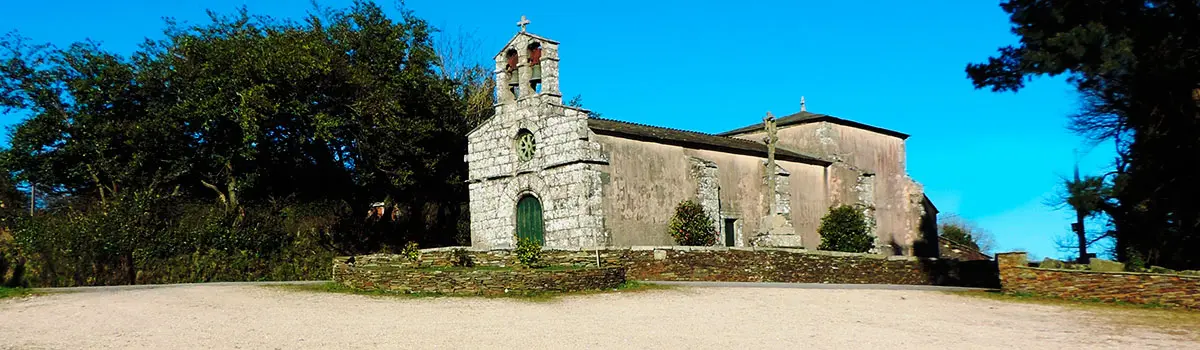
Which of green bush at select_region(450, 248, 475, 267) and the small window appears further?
the small window

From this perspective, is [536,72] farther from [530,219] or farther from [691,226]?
[691,226]

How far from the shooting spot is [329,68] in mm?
29734

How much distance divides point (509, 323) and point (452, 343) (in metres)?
1.91

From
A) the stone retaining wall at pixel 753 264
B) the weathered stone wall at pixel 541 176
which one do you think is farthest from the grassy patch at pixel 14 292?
the weathered stone wall at pixel 541 176

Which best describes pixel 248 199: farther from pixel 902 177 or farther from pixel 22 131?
pixel 902 177

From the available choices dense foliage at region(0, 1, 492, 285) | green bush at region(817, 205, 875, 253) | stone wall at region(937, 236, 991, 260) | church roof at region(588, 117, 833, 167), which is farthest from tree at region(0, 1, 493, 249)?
stone wall at region(937, 236, 991, 260)

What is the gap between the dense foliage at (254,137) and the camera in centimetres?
2914

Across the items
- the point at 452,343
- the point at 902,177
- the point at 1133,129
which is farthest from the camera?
the point at 902,177

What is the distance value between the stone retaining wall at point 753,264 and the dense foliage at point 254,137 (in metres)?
8.44

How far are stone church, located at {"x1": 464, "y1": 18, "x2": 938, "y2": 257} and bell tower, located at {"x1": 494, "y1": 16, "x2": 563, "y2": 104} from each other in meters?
0.03

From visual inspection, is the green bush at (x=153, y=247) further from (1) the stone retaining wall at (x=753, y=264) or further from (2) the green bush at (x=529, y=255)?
(2) the green bush at (x=529, y=255)

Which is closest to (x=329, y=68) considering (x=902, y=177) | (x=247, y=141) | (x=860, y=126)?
(x=247, y=141)

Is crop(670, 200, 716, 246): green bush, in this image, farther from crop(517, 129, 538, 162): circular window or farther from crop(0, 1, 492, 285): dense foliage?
crop(0, 1, 492, 285): dense foliage

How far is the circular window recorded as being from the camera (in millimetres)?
A: 29047
